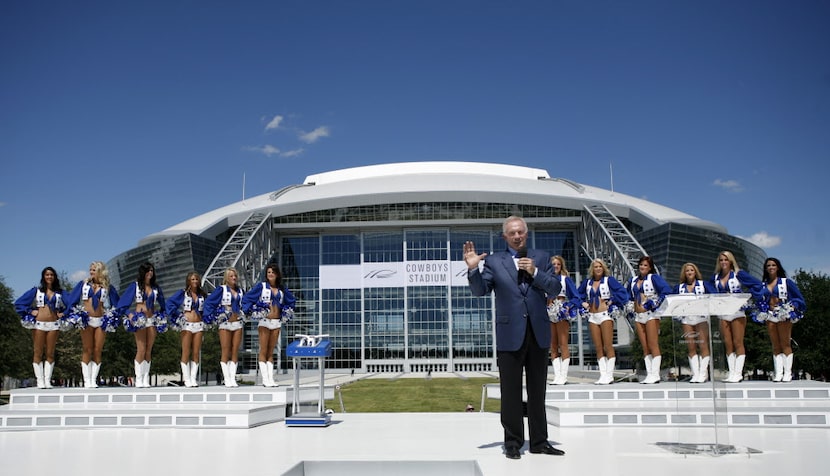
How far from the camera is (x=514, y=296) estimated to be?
612 centimetres

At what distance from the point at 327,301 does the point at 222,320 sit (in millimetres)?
53485

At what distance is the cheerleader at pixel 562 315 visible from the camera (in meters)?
13.1

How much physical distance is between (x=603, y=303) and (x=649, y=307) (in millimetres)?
924

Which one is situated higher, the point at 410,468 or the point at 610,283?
the point at 610,283

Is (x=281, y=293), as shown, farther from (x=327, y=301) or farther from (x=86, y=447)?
(x=327, y=301)

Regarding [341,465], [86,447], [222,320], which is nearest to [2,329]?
[222,320]

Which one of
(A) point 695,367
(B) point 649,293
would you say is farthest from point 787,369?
(A) point 695,367

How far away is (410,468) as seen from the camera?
573cm

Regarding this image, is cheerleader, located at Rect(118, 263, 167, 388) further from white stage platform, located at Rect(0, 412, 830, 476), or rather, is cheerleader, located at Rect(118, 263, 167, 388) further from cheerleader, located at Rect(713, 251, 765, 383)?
cheerleader, located at Rect(713, 251, 765, 383)

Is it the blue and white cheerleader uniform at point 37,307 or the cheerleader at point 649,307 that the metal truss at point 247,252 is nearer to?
the blue and white cheerleader uniform at point 37,307

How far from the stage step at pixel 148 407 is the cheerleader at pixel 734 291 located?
7.90 meters

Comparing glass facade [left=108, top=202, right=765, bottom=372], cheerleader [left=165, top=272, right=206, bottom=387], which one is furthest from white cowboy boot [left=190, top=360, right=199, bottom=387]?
glass facade [left=108, top=202, right=765, bottom=372]

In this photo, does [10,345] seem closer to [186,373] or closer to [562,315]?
[186,373]

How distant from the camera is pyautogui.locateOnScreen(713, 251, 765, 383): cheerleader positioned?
1240 cm
